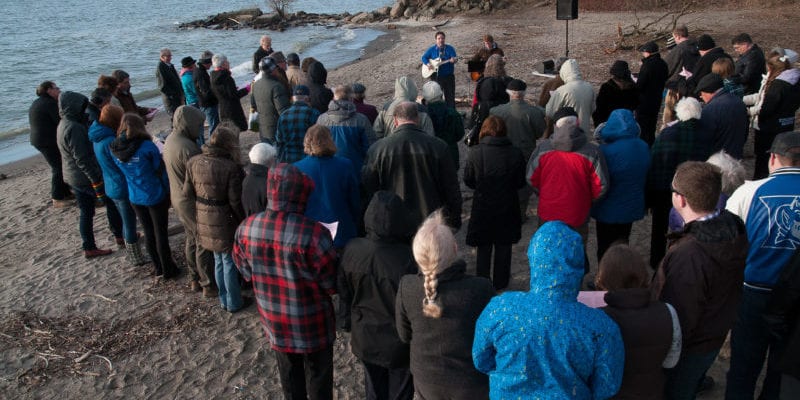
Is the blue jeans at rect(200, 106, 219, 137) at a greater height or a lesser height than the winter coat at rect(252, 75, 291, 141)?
lesser

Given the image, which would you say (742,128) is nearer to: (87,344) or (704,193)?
(704,193)

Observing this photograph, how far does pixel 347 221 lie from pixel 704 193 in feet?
9.08

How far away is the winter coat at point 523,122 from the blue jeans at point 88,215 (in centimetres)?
451

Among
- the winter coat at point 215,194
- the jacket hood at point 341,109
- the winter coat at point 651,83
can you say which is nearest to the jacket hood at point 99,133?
the winter coat at point 215,194

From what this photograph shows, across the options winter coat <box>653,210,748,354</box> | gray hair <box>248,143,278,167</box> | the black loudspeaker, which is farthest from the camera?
the black loudspeaker

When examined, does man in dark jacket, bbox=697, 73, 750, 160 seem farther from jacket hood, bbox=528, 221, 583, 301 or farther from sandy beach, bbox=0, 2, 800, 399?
jacket hood, bbox=528, 221, 583, 301

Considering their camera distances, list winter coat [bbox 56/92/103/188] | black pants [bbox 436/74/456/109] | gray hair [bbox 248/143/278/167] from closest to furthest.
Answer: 1. gray hair [bbox 248/143/278/167]
2. winter coat [bbox 56/92/103/188]
3. black pants [bbox 436/74/456/109]

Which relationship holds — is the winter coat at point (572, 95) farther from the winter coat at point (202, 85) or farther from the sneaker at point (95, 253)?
the winter coat at point (202, 85)

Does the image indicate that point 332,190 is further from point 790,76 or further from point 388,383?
point 790,76

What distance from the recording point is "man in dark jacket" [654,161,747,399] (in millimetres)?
2805

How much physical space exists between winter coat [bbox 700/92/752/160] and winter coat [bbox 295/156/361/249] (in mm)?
3511

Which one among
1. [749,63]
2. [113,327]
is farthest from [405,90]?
[749,63]

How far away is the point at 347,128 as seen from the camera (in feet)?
18.2

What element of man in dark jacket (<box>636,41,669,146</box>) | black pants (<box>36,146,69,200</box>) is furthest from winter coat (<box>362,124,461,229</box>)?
black pants (<box>36,146,69,200</box>)
